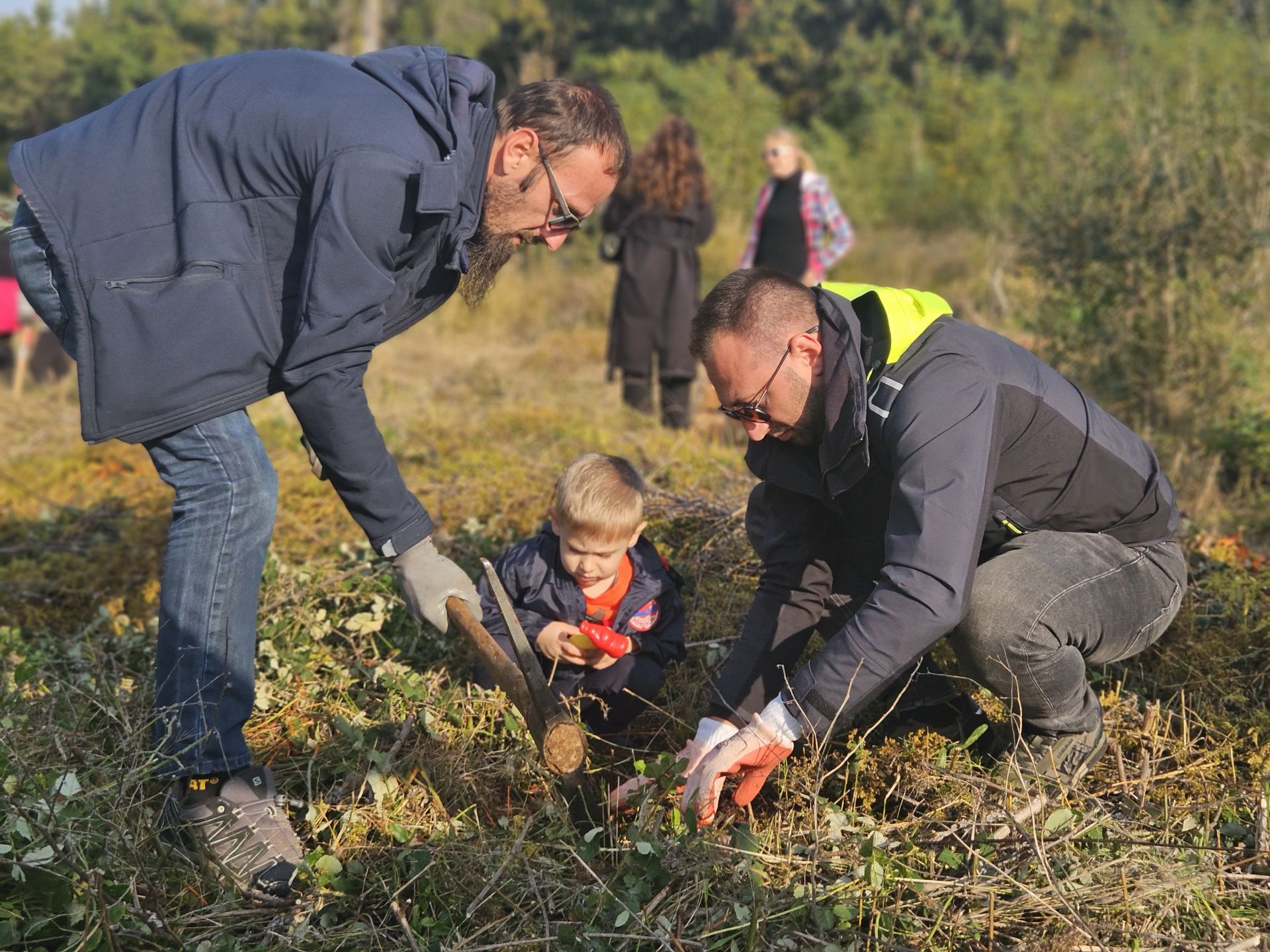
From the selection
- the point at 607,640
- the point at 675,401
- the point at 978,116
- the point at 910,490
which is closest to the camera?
the point at 910,490

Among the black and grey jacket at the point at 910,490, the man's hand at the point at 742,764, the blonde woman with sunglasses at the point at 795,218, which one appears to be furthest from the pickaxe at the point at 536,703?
the blonde woman with sunglasses at the point at 795,218

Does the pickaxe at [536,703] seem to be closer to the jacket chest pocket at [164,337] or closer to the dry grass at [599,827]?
the dry grass at [599,827]

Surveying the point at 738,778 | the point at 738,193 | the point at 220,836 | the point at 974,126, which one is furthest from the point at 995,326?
the point at 974,126

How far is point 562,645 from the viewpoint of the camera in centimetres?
322

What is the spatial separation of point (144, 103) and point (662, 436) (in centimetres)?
384

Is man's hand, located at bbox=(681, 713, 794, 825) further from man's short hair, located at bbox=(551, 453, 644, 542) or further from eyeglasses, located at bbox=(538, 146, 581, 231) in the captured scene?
eyeglasses, located at bbox=(538, 146, 581, 231)

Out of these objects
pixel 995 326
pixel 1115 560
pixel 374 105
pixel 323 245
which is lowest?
pixel 995 326

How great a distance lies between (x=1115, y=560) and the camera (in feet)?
8.99

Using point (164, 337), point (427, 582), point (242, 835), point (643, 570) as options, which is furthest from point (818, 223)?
point (242, 835)

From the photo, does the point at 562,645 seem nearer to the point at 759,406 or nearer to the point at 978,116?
the point at 759,406

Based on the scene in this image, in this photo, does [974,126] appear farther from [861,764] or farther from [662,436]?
[861,764]

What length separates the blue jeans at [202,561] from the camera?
253 centimetres

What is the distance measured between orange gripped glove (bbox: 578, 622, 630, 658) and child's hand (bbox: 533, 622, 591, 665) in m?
0.02

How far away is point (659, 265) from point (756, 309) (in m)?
4.57
